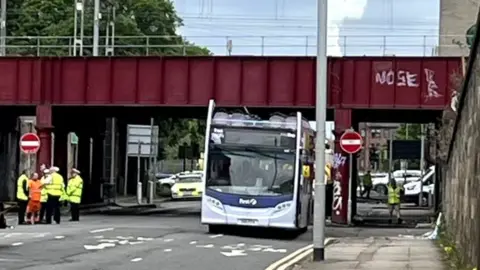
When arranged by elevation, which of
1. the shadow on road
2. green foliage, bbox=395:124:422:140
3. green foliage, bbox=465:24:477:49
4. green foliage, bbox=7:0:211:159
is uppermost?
green foliage, bbox=7:0:211:159

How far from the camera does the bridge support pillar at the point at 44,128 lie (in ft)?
133

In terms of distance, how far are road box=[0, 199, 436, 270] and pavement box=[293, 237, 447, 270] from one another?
1.14 metres

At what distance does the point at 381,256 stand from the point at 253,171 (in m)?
7.32

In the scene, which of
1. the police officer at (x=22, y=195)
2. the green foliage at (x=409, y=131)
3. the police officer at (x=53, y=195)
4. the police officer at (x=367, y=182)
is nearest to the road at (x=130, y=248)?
the police officer at (x=22, y=195)

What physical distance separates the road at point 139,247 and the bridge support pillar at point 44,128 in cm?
1010

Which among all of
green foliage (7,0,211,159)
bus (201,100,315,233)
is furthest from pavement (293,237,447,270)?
green foliage (7,0,211,159)

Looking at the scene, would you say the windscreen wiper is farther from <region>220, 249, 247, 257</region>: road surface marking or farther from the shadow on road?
<region>220, 249, 247, 257</region>: road surface marking

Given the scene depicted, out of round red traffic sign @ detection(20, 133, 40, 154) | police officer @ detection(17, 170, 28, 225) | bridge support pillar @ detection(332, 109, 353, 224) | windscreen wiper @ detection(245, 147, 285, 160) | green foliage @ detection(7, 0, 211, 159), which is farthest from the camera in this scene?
green foliage @ detection(7, 0, 211, 159)

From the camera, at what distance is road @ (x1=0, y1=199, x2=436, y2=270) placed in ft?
60.5

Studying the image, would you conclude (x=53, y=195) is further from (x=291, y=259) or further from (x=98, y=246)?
(x=291, y=259)

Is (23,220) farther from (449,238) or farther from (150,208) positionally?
(150,208)

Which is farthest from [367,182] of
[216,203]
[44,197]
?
[216,203]

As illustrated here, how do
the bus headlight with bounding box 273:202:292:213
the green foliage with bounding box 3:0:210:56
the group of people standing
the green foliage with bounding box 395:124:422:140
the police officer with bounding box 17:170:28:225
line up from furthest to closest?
the green foliage with bounding box 395:124:422:140 → the green foliage with bounding box 3:0:210:56 → the group of people standing → the police officer with bounding box 17:170:28:225 → the bus headlight with bounding box 273:202:292:213

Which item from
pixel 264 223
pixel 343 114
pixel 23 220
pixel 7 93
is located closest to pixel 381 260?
pixel 264 223
